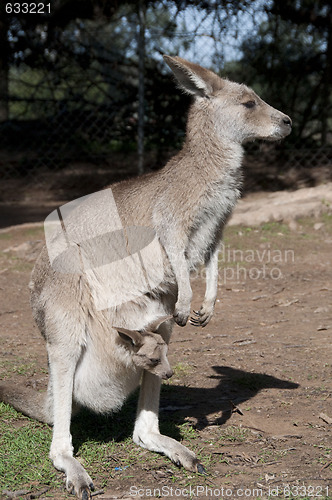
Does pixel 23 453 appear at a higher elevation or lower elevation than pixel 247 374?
higher

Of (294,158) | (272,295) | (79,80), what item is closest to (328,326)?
(272,295)

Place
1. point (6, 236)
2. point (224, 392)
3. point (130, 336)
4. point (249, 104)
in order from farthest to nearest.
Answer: point (6, 236), point (224, 392), point (249, 104), point (130, 336)

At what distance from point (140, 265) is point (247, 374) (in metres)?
1.22

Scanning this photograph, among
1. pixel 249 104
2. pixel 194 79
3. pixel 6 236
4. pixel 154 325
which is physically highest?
pixel 194 79

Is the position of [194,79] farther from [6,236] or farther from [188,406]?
[6,236]

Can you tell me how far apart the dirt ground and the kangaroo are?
214 millimetres

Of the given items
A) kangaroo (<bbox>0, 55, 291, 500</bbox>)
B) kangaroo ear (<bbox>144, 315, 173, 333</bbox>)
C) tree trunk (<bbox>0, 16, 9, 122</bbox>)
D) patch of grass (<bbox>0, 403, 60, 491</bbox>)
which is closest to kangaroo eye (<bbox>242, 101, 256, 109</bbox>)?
kangaroo (<bbox>0, 55, 291, 500</bbox>)

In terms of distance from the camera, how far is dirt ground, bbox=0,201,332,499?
258 cm

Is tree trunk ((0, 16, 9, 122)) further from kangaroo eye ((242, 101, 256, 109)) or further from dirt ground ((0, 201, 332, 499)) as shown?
kangaroo eye ((242, 101, 256, 109))

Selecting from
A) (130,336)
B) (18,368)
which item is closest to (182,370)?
(18,368)

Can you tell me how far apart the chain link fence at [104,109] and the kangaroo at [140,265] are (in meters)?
4.78

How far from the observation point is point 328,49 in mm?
8430

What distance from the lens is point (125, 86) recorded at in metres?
8.47

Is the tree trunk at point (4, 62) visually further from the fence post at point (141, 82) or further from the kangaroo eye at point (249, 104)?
the kangaroo eye at point (249, 104)
